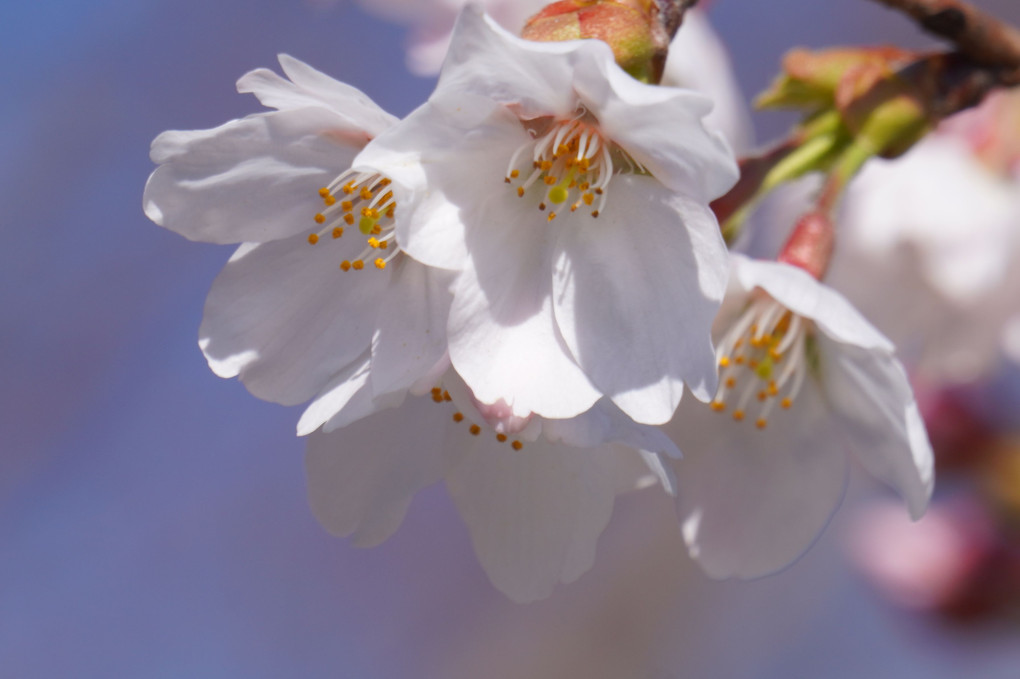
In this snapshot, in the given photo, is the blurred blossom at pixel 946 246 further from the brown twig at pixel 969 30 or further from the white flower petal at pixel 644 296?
the white flower petal at pixel 644 296

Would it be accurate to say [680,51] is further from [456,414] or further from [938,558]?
[938,558]

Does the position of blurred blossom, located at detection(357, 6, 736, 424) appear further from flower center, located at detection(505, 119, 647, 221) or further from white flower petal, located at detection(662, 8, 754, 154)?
white flower petal, located at detection(662, 8, 754, 154)

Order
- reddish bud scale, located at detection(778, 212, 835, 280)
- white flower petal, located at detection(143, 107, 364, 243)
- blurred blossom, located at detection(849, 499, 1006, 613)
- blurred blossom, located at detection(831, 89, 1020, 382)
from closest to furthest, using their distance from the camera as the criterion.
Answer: white flower petal, located at detection(143, 107, 364, 243)
reddish bud scale, located at detection(778, 212, 835, 280)
blurred blossom, located at detection(831, 89, 1020, 382)
blurred blossom, located at detection(849, 499, 1006, 613)

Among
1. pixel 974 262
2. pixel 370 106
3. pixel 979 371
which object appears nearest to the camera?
pixel 370 106

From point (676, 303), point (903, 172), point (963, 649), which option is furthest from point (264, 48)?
point (676, 303)

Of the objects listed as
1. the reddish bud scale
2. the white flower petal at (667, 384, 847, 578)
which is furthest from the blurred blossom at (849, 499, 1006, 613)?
the reddish bud scale

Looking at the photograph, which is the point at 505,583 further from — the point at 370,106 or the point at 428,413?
the point at 370,106
